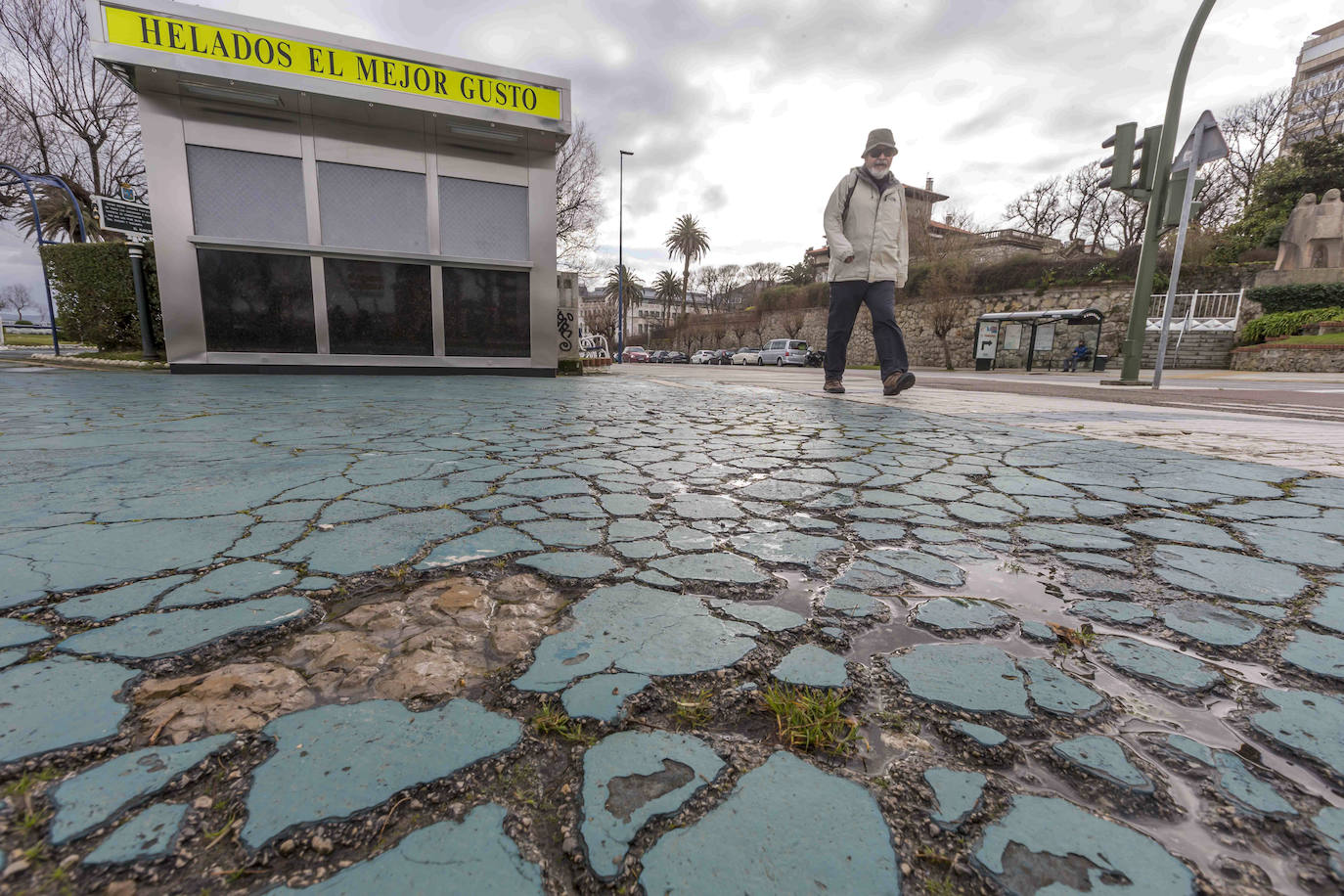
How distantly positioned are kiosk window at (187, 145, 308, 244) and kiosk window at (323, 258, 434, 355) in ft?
2.32

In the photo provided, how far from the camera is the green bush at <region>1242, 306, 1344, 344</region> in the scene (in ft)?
50.1

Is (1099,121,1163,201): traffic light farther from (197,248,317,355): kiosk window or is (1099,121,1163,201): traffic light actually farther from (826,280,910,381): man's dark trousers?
(197,248,317,355): kiosk window

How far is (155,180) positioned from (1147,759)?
32.3 ft

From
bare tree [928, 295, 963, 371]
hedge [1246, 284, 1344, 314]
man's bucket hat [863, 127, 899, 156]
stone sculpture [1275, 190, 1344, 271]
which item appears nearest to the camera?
man's bucket hat [863, 127, 899, 156]

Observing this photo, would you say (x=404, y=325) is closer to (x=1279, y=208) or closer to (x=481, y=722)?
(x=481, y=722)

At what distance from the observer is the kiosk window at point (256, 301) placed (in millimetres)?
7176

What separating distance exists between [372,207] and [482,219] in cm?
142

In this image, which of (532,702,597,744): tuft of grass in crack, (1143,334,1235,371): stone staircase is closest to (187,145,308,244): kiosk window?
(532,702,597,744): tuft of grass in crack

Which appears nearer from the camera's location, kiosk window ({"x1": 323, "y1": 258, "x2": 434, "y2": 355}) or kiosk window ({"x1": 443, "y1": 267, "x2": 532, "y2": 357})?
kiosk window ({"x1": 323, "y1": 258, "x2": 434, "y2": 355})

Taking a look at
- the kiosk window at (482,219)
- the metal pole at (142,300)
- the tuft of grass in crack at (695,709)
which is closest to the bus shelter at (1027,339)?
the kiosk window at (482,219)

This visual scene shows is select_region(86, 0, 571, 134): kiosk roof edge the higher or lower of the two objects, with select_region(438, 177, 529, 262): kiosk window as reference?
higher

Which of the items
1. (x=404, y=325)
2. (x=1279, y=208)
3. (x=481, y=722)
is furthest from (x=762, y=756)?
(x=1279, y=208)

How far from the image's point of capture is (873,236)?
498cm

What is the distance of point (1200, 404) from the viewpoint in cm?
568
